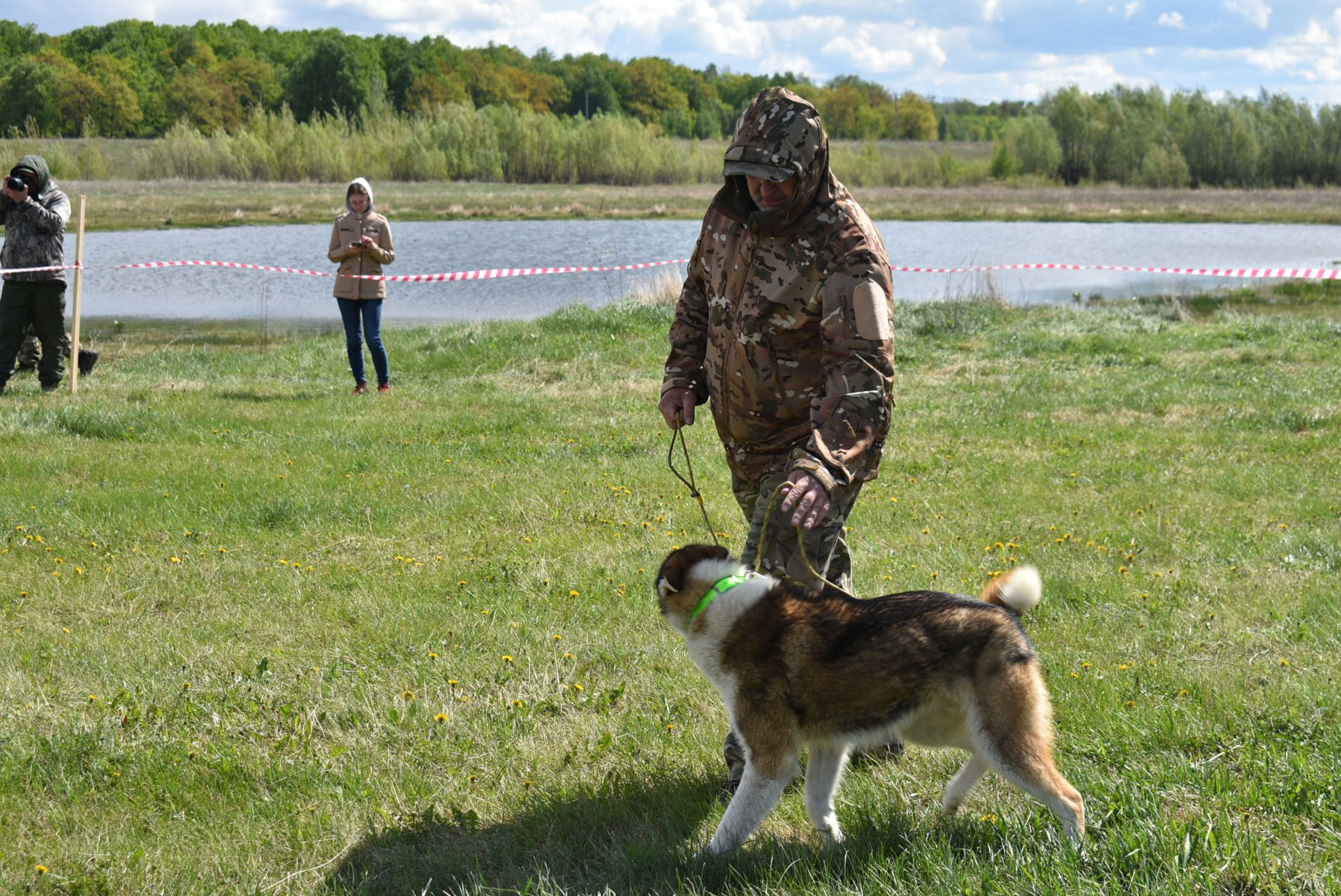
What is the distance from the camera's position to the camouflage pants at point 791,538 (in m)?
3.68

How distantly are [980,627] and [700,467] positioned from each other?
220 inches

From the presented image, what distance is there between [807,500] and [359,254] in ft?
32.1

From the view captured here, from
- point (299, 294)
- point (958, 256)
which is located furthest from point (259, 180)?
point (958, 256)

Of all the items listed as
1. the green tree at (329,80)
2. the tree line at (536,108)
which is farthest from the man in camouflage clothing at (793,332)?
the green tree at (329,80)

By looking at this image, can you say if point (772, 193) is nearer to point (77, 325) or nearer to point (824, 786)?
point (824, 786)

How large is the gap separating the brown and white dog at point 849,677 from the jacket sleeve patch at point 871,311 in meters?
0.78

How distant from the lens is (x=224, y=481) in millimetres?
7988

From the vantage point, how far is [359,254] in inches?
Answer: 472

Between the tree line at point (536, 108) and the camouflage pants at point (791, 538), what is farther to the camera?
the tree line at point (536, 108)

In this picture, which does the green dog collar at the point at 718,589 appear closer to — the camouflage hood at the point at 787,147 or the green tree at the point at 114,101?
the camouflage hood at the point at 787,147

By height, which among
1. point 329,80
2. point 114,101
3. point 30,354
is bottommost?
point 30,354

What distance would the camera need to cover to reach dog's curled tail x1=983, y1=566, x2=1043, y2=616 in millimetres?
3332

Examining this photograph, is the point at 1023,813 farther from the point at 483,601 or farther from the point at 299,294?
the point at 299,294

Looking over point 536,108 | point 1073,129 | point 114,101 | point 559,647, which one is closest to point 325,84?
point 114,101
